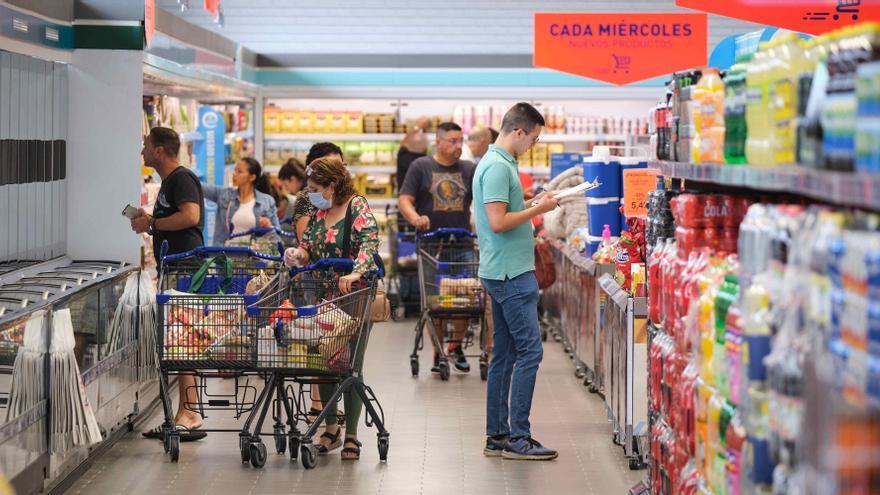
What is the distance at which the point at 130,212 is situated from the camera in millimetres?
7297

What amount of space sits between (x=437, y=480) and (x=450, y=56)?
939cm

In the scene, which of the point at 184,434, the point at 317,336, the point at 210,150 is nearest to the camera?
the point at 317,336

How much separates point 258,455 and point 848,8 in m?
3.80

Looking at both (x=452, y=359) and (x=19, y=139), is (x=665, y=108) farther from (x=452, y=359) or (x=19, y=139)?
(x=452, y=359)

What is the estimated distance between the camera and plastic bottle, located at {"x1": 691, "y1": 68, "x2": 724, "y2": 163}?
380 centimetres

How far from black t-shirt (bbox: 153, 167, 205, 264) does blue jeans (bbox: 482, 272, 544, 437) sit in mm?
1925

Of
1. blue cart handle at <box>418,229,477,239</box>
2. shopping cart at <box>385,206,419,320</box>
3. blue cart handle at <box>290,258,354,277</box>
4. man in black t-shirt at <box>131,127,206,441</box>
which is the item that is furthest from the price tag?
shopping cart at <box>385,206,419,320</box>

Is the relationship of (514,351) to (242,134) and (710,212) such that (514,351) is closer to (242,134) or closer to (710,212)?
(710,212)

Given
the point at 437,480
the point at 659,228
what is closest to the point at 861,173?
the point at 659,228

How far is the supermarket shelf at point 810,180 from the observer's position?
2.38 meters

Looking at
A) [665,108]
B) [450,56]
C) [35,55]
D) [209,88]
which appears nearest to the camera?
[665,108]

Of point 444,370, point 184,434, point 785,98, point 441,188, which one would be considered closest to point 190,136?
point 441,188

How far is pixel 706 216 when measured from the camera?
401 centimetres

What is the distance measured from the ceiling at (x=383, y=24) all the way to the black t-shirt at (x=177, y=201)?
982 cm
